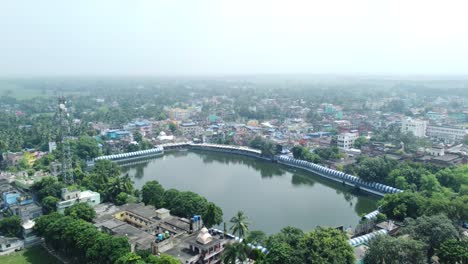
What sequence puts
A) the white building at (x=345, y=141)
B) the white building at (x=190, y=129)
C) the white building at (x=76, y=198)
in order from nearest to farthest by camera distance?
the white building at (x=76, y=198)
the white building at (x=345, y=141)
the white building at (x=190, y=129)

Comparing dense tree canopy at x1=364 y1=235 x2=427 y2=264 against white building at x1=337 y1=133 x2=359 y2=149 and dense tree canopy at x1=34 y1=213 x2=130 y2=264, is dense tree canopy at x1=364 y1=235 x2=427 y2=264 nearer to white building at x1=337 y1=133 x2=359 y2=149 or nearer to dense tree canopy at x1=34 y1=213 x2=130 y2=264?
dense tree canopy at x1=34 y1=213 x2=130 y2=264

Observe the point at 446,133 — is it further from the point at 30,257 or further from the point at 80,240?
the point at 30,257

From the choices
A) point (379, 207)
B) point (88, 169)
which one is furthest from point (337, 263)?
point (88, 169)

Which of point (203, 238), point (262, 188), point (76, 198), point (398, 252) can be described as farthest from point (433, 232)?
point (76, 198)

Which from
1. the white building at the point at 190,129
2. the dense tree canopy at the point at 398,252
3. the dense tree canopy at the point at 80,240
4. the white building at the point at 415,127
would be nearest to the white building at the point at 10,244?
the dense tree canopy at the point at 80,240

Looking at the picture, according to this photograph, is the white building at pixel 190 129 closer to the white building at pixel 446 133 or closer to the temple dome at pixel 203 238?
the white building at pixel 446 133

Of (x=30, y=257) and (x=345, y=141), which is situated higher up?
(x=345, y=141)
